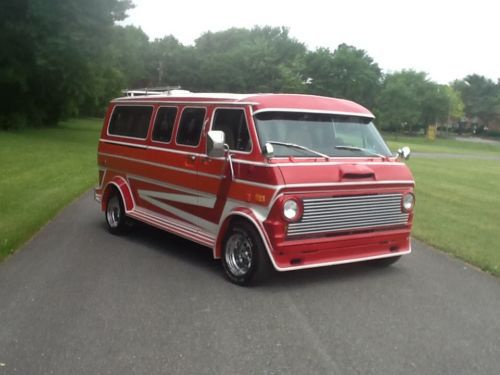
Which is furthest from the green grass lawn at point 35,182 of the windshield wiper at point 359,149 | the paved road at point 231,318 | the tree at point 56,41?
the tree at point 56,41

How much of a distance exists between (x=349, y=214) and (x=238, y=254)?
1.36 metres

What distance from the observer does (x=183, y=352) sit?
5.12m

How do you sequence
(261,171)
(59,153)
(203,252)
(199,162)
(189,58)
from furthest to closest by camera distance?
1. (189,58)
2. (59,153)
3. (203,252)
4. (199,162)
5. (261,171)

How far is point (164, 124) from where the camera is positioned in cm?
935

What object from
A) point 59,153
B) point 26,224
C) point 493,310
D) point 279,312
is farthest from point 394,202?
point 59,153

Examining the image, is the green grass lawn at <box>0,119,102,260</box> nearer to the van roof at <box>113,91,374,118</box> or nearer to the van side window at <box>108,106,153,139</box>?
the van side window at <box>108,106,153,139</box>

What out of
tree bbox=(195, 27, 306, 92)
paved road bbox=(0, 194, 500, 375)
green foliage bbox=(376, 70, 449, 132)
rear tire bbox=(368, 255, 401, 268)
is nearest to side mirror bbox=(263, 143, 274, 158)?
paved road bbox=(0, 194, 500, 375)

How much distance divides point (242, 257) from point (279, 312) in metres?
1.30

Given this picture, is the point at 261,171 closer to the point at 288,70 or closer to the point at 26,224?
the point at 26,224

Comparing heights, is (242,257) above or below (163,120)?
below

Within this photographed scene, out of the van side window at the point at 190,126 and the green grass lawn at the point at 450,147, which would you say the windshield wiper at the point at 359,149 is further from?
the green grass lawn at the point at 450,147

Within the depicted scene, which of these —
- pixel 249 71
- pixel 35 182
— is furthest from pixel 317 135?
pixel 249 71

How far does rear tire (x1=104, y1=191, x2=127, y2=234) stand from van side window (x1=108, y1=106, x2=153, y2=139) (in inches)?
40.9

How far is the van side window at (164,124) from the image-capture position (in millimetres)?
9180
